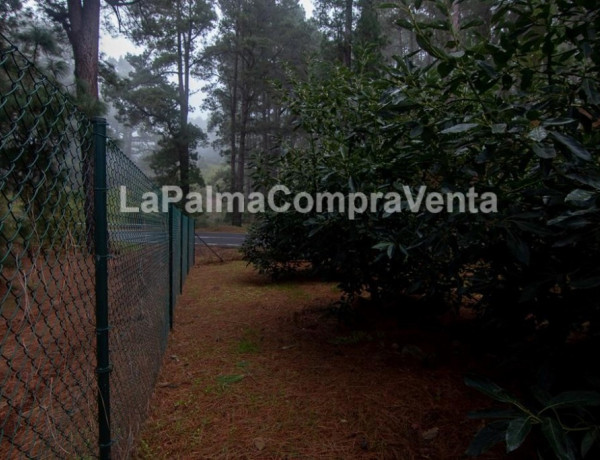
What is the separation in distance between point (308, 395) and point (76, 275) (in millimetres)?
1812

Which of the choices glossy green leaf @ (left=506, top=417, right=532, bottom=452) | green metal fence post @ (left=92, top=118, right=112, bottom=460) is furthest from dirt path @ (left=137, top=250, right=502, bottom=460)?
glossy green leaf @ (left=506, top=417, right=532, bottom=452)

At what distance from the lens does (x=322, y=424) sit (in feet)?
7.88

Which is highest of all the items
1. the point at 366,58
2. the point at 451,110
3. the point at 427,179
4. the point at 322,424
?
the point at 366,58

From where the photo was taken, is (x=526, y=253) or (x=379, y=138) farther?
(x=379, y=138)

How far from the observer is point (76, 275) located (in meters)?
2.01

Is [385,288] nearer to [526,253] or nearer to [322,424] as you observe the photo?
[322,424]

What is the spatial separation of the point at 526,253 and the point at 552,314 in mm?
541

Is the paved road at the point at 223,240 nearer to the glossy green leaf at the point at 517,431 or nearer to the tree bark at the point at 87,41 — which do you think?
the tree bark at the point at 87,41

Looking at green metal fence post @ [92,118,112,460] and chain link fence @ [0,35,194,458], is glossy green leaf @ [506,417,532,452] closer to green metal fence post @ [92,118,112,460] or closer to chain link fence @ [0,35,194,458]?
chain link fence @ [0,35,194,458]

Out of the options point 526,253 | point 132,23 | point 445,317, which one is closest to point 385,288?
point 445,317

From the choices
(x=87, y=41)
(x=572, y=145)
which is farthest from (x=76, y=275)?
(x=87, y=41)

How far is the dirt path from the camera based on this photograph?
7.14ft

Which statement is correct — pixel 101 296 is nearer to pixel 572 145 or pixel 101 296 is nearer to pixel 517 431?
pixel 517 431

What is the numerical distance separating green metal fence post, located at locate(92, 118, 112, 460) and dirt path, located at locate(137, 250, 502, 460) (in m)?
0.67
